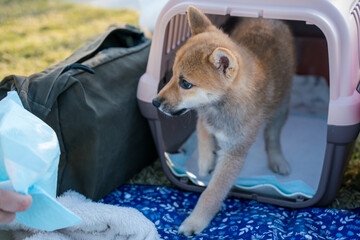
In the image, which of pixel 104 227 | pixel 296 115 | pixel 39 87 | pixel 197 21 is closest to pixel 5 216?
pixel 104 227

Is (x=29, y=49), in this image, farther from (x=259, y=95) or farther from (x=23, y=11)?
(x=259, y=95)

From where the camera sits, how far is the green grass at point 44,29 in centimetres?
378

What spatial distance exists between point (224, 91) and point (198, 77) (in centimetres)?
14

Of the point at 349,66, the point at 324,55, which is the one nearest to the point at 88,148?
the point at 349,66

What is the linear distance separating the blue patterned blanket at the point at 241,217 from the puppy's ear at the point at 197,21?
0.92m

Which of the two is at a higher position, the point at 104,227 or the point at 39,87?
the point at 39,87

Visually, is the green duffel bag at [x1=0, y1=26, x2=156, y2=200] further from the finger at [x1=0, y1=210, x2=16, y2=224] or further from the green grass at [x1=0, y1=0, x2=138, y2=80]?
the green grass at [x1=0, y1=0, x2=138, y2=80]

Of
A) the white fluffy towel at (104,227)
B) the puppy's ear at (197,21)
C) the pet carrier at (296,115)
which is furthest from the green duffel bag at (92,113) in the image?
the puppy's ear at (197,21)

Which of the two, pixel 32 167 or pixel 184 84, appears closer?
pixel 32 167

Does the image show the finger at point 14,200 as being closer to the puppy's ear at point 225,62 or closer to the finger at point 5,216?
the finger at point 5,216

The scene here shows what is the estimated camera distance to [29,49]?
4.01 m

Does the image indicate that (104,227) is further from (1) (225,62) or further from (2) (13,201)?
(1) (225,62)

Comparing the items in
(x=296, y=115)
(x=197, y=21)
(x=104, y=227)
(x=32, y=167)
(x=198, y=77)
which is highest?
(x=197, y=21)

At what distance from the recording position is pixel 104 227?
6.12ft
